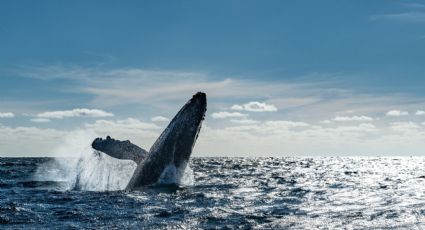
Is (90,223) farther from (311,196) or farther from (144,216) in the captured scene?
(311,196)

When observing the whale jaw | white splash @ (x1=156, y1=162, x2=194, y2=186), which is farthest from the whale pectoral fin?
white splash @ (x1=156, y1=162, x2=194, y2=186)

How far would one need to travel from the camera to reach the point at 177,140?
15.9 metres

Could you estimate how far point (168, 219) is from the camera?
35.7 ft

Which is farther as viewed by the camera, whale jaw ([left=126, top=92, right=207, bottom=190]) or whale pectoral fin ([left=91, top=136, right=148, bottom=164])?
whale pectoral fin ([left=91, top=136, right=148, bottom=164])

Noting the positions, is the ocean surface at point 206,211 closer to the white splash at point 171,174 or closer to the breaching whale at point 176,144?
the white splash at point 171,174

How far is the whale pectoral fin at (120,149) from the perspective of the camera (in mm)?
16562

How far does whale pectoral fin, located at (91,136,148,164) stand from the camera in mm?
16562

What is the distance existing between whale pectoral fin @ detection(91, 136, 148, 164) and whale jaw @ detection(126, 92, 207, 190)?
925mm

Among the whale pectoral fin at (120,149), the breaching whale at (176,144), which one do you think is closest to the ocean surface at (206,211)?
the breaching whale at (176,144)

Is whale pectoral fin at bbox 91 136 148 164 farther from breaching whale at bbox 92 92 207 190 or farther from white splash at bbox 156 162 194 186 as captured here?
white splash at bbox 156 162 194 186

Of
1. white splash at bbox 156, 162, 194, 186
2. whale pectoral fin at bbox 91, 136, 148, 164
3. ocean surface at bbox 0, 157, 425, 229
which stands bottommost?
ocean surface at bbox 0, 157, 425, 229

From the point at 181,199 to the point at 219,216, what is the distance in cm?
341

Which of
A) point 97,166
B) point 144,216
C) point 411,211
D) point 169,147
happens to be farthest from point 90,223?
point 97,166

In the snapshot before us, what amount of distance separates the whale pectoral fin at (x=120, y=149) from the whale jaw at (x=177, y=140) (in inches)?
36.4
